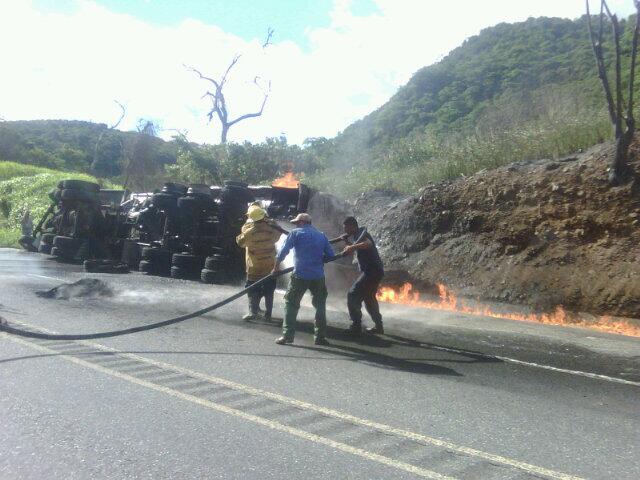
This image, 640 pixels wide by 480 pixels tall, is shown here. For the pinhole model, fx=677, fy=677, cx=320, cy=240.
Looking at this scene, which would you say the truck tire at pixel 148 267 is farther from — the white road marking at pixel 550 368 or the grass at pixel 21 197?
the grass at pixel 21 197

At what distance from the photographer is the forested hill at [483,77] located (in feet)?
130

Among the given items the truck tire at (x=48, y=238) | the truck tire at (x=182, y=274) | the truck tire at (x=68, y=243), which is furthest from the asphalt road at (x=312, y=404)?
the truck tire at (x=48, y=238)

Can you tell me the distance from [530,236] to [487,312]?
2159 millimetres

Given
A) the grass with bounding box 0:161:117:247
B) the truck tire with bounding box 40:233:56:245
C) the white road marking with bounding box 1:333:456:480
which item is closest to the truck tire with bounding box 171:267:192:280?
the white road marking with bounding box 1:333:456:480

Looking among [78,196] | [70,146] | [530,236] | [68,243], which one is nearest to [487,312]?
[530,236]

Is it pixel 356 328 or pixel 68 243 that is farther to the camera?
pixel 68 243

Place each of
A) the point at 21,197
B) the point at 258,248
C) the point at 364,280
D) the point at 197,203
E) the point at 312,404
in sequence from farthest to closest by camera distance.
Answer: the point at 21,197 → the point at 197,203 → the point at 258,248 → the point at 364,280 → the point at 312,404

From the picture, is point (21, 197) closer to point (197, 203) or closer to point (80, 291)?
point (197, 203)

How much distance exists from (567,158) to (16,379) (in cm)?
1268

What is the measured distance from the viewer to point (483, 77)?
46.5 metres

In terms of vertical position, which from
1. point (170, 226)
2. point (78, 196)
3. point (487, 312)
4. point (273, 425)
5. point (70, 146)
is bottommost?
point (273, 425)

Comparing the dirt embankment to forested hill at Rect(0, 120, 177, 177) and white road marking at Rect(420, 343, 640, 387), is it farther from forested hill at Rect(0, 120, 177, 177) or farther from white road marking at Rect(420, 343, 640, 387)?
forested hill at Rect(0, 120, 177, 177)

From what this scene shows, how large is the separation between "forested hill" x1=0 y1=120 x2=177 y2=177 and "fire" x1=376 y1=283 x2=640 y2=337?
134 feet

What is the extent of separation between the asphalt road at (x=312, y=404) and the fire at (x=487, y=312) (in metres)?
1.22
